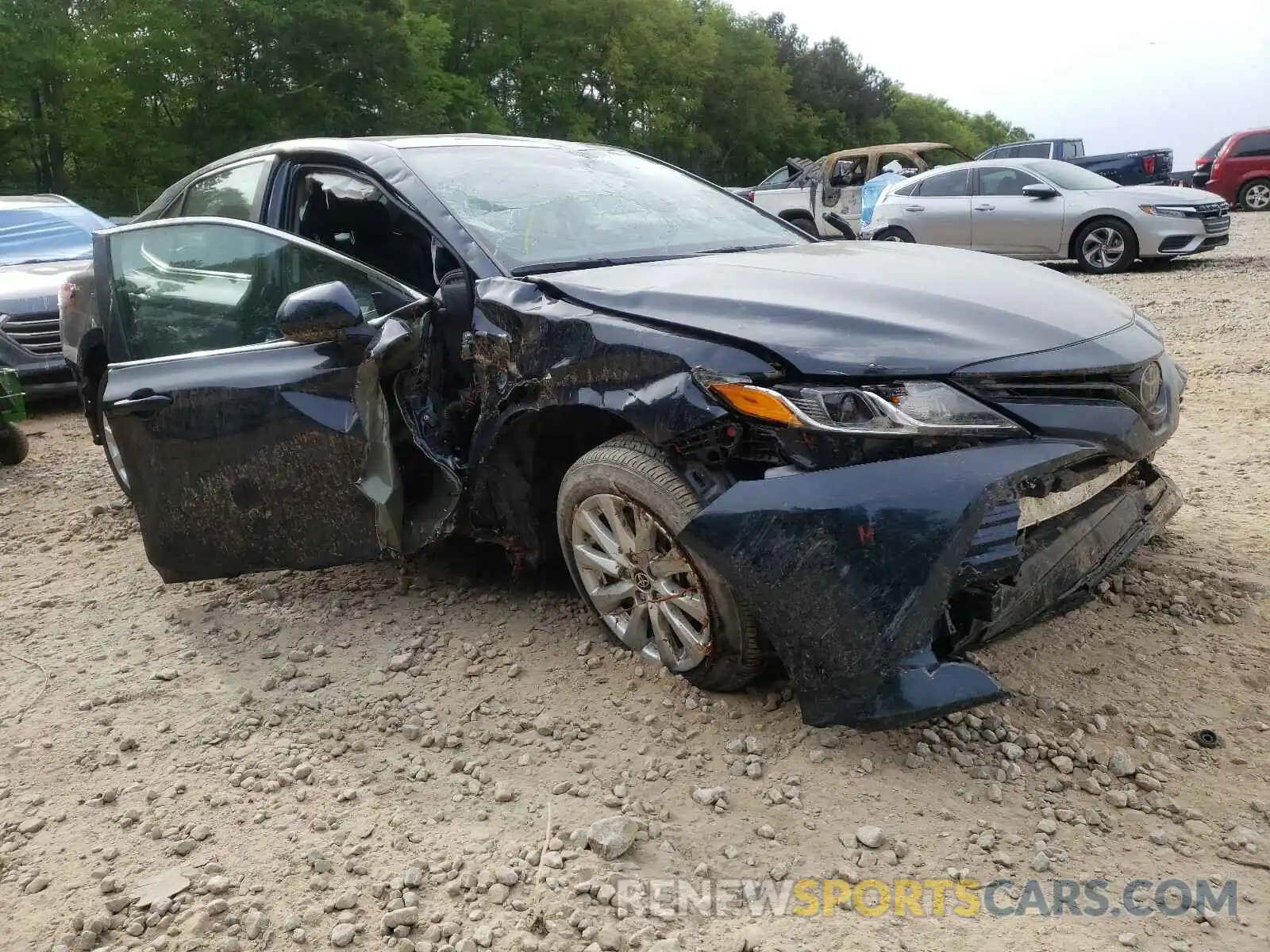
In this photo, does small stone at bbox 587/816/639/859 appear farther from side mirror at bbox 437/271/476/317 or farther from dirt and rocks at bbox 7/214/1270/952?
side mirror at bbox 437/271/476/317

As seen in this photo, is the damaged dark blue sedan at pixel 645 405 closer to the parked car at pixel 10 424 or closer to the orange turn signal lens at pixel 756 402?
the orange turn signal lens at pixel 756 402

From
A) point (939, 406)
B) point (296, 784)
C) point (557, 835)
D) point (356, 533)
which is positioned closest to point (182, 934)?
point (296, 784)

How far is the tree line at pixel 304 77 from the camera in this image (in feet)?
71.1

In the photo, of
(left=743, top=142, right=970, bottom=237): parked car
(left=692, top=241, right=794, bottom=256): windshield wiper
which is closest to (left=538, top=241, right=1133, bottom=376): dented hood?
(left=692, top=241, right=794, bottom=256): windshield wiper

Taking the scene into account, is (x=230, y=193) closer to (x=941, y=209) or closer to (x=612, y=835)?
(x=612, y=835)

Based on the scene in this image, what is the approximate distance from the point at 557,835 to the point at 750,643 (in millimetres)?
654

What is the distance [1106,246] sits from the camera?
11.4 m

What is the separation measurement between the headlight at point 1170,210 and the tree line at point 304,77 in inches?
749

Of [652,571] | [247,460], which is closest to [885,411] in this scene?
[652,571]

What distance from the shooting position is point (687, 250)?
333 centimetres

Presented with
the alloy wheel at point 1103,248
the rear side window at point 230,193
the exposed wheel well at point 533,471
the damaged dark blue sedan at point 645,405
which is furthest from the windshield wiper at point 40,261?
the alloy wheel at point 1103,248

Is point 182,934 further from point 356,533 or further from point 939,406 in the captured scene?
point 939,406

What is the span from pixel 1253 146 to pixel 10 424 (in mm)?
21710

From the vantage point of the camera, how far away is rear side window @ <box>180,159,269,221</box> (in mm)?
3773
